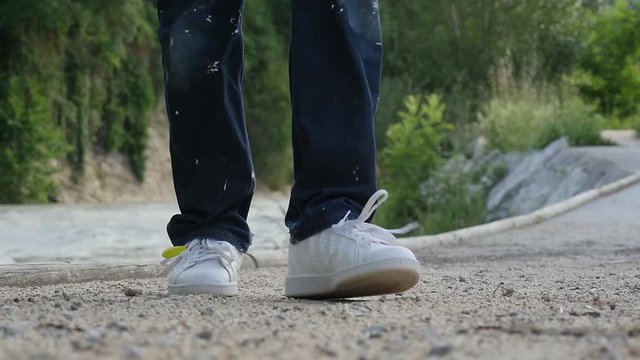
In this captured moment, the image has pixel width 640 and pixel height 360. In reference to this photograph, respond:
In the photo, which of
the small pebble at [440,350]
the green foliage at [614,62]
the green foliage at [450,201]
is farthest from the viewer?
the green foliage at [614,62]

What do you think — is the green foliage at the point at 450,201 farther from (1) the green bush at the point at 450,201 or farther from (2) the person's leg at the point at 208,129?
(2) the person's leg at the point at 208,129

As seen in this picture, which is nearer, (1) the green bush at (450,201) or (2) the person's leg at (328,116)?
(2) the person's leg at (328,116)

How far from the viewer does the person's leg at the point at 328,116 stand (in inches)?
91.7

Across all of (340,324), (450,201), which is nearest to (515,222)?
(450,201)

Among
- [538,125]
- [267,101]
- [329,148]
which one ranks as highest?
[267,101]

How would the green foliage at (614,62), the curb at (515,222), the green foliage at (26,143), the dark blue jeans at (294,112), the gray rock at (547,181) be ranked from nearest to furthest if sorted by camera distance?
1. the dark blue jeans at (294,112)
2. the curb at (515,222)
3. the gray rock at (547,181)
4. the green foliage at (26,143)
5. the green foliage at (614,62)

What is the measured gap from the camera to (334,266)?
229 centimetres

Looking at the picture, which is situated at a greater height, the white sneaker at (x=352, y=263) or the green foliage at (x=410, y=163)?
the green foliage at (x=410, y=163)

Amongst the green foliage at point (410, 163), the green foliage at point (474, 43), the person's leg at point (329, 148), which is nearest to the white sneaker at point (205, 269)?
the person's leg at point (329, 148)

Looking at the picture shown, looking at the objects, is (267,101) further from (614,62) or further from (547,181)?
(547,181)

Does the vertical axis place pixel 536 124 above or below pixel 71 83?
below

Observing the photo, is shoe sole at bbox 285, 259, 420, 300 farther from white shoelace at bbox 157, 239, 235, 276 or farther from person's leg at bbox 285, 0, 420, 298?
white shoelace at bbox 157, 239, 235, 276

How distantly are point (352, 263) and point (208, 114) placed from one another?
1.62 feet

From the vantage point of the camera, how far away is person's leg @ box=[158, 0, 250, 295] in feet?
8.13
